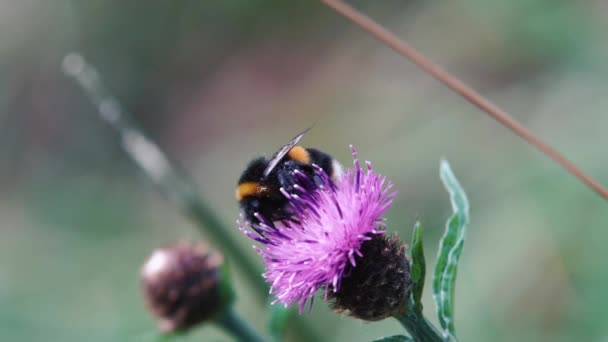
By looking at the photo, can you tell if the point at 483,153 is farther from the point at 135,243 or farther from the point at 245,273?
the point at 135,243

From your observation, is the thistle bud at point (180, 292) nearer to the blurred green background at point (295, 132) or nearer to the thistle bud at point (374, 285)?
the blurred green background at point (295, 132)

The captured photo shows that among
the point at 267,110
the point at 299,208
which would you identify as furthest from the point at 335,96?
the point at 299,208

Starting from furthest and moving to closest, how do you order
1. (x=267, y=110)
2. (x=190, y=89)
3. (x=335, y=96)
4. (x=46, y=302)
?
(x=190, y=89), (x=267, y=110), (x=335, y=96), (x=46, y=302)

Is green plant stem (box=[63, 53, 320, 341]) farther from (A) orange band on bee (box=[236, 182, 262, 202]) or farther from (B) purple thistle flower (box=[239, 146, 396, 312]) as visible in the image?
(B) purple thistle flower (box=[239, 146, 396, 312])

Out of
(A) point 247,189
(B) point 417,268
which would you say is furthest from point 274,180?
(B) point 417,268

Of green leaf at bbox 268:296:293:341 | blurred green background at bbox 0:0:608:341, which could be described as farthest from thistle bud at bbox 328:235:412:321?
blurred green background at bbox 0:0:608:341
